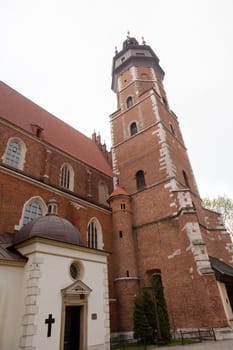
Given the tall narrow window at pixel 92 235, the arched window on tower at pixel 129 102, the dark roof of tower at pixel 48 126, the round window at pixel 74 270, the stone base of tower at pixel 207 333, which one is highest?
the arched window on tower at pixel 129 102

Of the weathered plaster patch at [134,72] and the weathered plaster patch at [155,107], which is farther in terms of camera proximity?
the weathered plaster patch at [134,72]

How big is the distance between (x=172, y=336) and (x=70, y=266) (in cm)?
664

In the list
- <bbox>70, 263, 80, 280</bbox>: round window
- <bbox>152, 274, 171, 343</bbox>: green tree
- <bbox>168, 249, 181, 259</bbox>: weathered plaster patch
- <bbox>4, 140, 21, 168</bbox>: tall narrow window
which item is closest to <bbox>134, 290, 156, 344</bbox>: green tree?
<bbox>152, 274, 171, 343</bbox>: green tree

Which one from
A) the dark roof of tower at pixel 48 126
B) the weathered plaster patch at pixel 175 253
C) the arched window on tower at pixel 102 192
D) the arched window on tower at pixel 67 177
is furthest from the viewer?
the arched window on tower at pixel 102 192

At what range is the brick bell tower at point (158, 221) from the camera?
12102mm

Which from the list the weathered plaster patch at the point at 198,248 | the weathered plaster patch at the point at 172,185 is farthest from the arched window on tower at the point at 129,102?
the weathered plaster patch at the point at 198,248

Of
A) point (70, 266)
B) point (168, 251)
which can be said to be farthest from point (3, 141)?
point (168, 251)

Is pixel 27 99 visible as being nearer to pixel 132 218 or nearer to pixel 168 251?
pixel 132 218

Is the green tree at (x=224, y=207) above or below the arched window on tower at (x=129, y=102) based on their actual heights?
below

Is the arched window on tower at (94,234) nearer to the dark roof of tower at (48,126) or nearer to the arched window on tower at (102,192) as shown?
the arched window on tower at (102,192)

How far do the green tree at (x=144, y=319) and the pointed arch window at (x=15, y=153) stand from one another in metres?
10.1

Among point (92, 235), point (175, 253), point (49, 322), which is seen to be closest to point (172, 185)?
point (175, 253)

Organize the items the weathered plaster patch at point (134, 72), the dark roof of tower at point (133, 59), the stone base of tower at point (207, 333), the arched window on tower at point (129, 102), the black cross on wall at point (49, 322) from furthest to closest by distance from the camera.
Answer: the dark roof of tower at point (133, 59), the weathered plaster patch at point (134, 72), the arched window on tower at point (129, 102), the stone base of tower at point (207, 333), the black cross on wall at point (49, 322)

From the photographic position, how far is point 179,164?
18.6m
